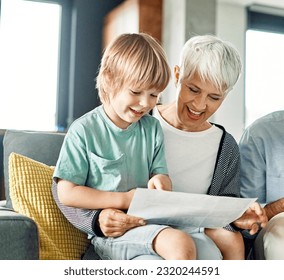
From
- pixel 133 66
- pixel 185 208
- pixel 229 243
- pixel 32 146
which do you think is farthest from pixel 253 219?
pixel 32 146

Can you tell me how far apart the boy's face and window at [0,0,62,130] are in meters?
2.59

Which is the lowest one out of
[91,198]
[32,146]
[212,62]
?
[91,198]

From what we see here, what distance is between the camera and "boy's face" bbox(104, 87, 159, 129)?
111 centimetres

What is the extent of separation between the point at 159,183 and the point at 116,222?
12 centimetres

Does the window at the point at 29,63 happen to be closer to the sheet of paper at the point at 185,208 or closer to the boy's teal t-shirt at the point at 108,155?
the boy's teal t-shirt at the point at 108,155

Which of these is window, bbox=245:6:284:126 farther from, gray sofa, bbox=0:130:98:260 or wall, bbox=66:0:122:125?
gray sofa, bbox=0:130:98:260

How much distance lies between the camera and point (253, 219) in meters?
1.15

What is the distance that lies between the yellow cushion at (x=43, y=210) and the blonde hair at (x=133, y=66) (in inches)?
9.6

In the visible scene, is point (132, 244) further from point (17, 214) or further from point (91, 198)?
point (17, 214)

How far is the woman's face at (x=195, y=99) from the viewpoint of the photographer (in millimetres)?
1282

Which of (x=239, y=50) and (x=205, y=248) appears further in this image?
(x=239, y=50)

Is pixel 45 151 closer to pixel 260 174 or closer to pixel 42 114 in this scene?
pixel 260 174

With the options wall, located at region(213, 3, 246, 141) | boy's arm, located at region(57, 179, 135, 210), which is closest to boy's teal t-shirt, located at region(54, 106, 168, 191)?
boy's arm, located at region(57, 179, 135, 210)

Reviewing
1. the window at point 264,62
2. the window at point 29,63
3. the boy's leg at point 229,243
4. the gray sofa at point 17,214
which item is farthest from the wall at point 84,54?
the boy's leg at point 229,243
